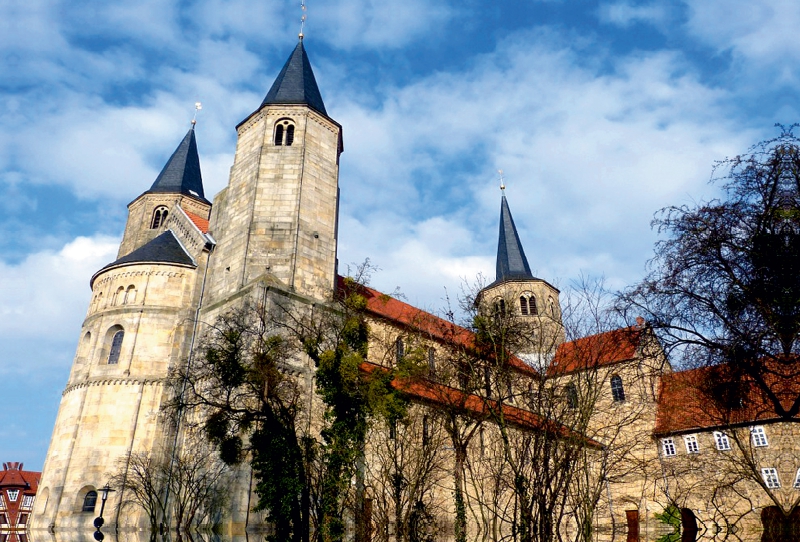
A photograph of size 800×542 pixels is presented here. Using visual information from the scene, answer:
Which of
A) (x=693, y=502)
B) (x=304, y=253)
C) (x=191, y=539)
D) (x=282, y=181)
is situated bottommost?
(x=191, y=539)

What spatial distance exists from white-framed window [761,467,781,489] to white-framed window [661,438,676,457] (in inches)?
170

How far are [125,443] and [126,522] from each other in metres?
2.74

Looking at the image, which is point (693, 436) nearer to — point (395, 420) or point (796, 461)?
point (796, 461)

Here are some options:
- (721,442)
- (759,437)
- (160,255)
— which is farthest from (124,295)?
(759,437)

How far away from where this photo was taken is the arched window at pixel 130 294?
2423cm

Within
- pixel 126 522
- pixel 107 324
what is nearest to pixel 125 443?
pixel 126 522

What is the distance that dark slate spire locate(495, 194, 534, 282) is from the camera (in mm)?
41469

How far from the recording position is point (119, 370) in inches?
900

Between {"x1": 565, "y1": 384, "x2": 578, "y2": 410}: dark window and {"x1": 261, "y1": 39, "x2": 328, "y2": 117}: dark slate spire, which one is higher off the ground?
{"x1": 261, "y1": 39, "x2": 328, "y2": 117}: dark slate spire

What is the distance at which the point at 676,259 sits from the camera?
905 centimetres

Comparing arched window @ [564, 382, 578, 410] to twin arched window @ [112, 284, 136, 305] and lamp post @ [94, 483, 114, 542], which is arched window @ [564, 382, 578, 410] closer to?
lamp post @ [94, 483, 114, 542]

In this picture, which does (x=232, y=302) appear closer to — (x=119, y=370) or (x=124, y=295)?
(x=119, y=370)

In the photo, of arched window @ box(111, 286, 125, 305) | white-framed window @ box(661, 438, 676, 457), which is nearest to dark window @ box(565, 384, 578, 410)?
arched window @ box(111, 286, 125, 305)

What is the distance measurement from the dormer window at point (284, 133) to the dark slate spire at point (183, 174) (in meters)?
14.5
